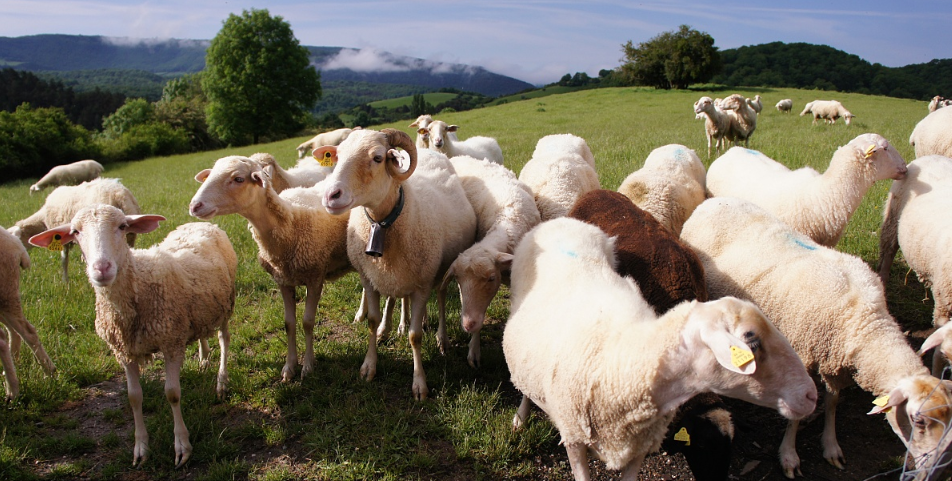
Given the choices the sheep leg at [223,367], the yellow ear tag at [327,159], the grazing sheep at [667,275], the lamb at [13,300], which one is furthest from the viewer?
the yellow ear tag at [327,159]

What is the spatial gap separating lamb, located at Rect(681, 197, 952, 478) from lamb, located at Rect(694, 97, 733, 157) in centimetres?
1068

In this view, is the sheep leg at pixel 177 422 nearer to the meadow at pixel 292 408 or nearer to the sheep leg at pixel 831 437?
the meadow at pixel 292 408

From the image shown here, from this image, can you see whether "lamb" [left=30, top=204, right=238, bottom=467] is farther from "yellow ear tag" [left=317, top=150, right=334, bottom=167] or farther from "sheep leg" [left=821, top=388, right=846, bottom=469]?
"sheep leg" [left=821, top=388, right=846, bottom=469]

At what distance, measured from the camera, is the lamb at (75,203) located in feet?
27.2

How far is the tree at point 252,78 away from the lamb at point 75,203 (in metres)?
38.2


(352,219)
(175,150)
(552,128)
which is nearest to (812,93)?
(552,128)

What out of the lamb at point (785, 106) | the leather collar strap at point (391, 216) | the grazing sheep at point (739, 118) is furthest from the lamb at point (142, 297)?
the lamb at point (785, 106)

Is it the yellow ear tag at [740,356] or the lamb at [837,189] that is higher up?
the lamb at [837,189]

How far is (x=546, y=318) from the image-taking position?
3.53 m

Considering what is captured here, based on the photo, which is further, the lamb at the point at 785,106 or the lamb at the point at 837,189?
the lamb at the point at 785,106

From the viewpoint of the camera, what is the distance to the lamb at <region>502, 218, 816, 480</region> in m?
2.58

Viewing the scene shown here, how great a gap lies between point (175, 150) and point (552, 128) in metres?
31.7

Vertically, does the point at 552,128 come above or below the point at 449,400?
above

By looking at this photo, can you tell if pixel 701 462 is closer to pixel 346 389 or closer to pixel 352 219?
pixel 346 389
